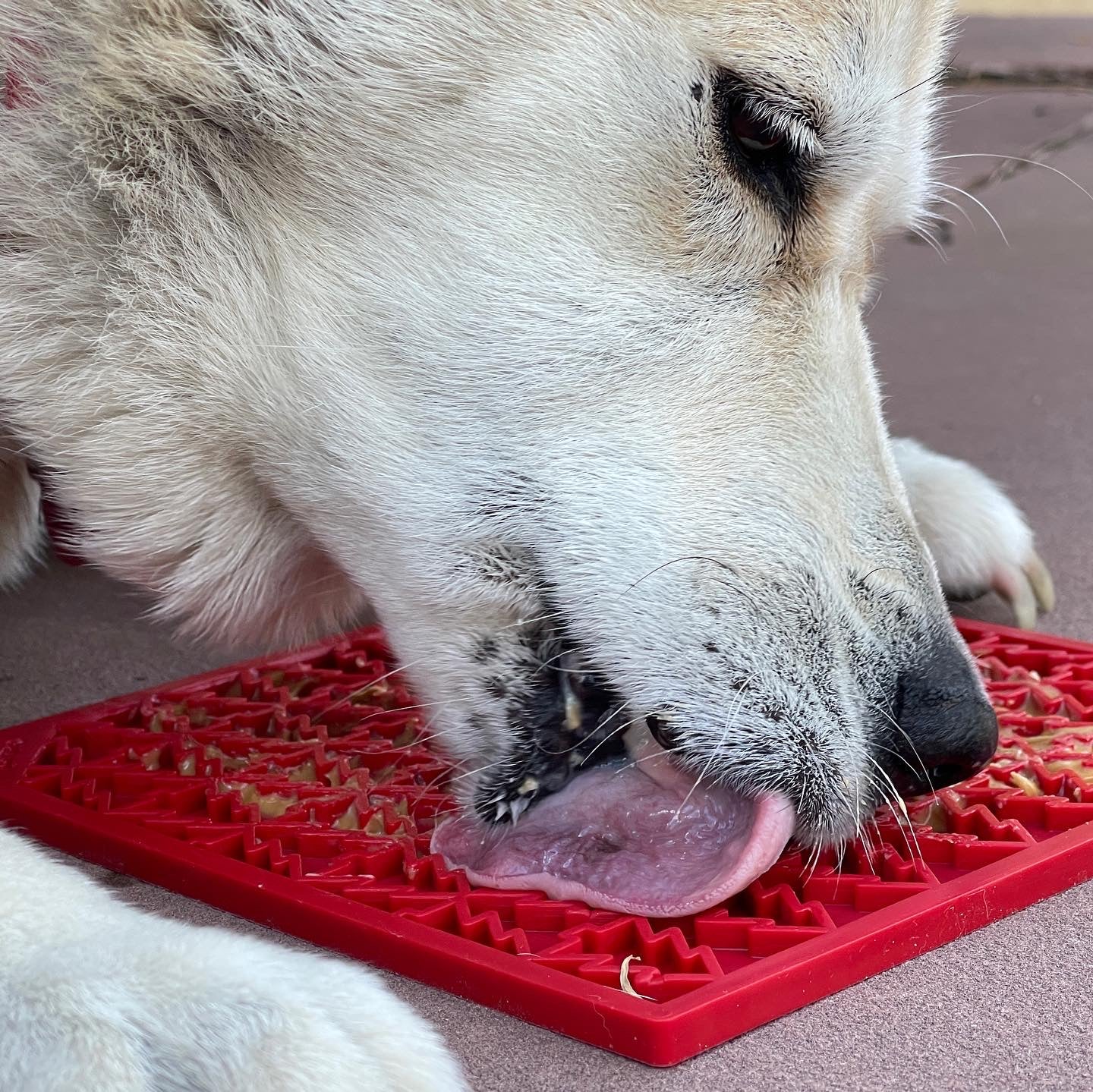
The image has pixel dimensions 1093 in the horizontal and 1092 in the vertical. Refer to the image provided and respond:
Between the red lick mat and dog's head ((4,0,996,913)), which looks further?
dog's head ((4,0,996,913))

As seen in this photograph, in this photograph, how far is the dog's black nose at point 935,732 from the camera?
4.60 ft

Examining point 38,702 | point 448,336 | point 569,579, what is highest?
point 448,336

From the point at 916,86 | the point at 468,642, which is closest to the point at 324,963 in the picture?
the point at 468,642

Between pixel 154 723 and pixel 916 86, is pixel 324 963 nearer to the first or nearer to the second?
pixel 154 723

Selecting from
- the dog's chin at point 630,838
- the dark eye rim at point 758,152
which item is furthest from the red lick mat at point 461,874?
the dark eye rim at point 758,152

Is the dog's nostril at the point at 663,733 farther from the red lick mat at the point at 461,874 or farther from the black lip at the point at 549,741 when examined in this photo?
the red lick mat at the point at 461,874

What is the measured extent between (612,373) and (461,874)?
1.77 feet

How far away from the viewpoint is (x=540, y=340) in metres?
1.39

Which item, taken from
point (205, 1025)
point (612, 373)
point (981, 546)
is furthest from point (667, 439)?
point (981, 546)

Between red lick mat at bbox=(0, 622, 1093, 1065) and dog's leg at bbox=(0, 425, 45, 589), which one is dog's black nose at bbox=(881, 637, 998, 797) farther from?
dog's leg at bbox=(0, 425, 45, 589)

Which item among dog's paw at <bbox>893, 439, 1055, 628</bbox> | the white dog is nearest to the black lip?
the white dog

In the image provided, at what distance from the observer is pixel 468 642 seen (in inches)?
58.7

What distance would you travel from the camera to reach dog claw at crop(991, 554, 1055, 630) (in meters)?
2.29

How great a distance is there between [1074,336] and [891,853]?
3.40 metres
